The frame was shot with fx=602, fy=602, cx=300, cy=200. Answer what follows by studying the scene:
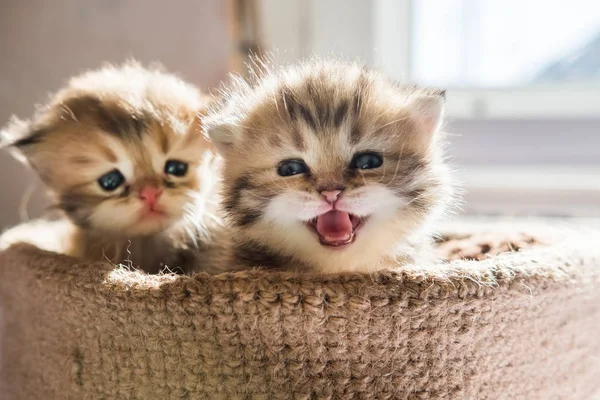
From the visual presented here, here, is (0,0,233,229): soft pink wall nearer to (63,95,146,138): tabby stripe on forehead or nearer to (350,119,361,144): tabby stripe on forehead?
(63,95,146,138): tabby stripe on forehead

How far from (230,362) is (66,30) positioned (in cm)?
117

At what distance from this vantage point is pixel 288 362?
2.16 ft

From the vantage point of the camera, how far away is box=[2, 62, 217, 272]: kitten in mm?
932

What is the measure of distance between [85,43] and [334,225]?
1.07 m

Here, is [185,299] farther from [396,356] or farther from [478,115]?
[478,115]

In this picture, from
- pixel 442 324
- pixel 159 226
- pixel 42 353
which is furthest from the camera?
pixel 159 226

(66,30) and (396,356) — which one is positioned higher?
(66,30)

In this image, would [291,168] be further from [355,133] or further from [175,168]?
[175,168]

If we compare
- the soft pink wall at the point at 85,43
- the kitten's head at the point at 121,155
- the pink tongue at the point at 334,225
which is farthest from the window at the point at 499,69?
the pink tongue at the point at 334,225

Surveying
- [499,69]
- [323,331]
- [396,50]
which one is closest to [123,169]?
[323,331]

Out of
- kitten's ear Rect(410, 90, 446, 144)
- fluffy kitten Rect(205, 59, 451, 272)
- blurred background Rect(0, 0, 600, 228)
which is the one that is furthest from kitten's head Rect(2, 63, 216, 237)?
blurred background Rect(0, 0, 600, 228)

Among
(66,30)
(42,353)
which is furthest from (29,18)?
(42,353)

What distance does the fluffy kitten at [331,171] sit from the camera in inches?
29.5

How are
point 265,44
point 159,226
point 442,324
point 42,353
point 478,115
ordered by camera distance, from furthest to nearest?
point 478,115
point 265,44
point 159,226
point 42,353
point 442,324
